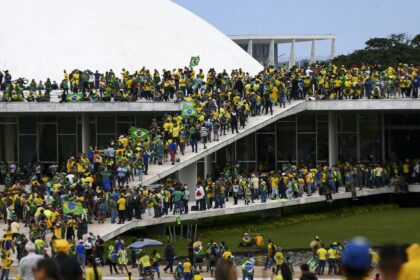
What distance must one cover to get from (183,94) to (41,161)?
7443mm

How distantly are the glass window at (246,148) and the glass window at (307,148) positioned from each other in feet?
6.24

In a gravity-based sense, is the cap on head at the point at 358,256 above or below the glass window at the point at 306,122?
below

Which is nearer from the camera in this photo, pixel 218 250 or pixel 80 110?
pixel 218 250

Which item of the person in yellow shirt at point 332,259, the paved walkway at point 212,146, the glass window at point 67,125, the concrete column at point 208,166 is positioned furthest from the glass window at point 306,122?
the person in yellow shirt at point 332,259

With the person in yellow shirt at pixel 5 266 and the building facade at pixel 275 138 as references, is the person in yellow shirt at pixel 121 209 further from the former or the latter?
the building facade at pixel 275 138

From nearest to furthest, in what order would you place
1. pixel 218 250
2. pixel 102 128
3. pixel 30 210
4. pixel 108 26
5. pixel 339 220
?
1. pixel 218 250
2. pixel 30 210
3. pixel 339 220
4. pixel 102 128
5. pixel 108 26

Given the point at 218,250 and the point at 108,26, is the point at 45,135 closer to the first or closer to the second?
the point at 108,26

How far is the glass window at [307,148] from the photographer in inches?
1839

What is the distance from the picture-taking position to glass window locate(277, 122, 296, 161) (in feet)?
153

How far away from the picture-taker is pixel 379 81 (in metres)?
43.0

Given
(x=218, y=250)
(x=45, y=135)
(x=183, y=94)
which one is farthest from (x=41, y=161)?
(x=218, y=250)

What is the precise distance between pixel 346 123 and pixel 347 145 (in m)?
0.90

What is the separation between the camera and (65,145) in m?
45.8

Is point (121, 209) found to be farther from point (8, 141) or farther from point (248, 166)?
point (248, 166)
